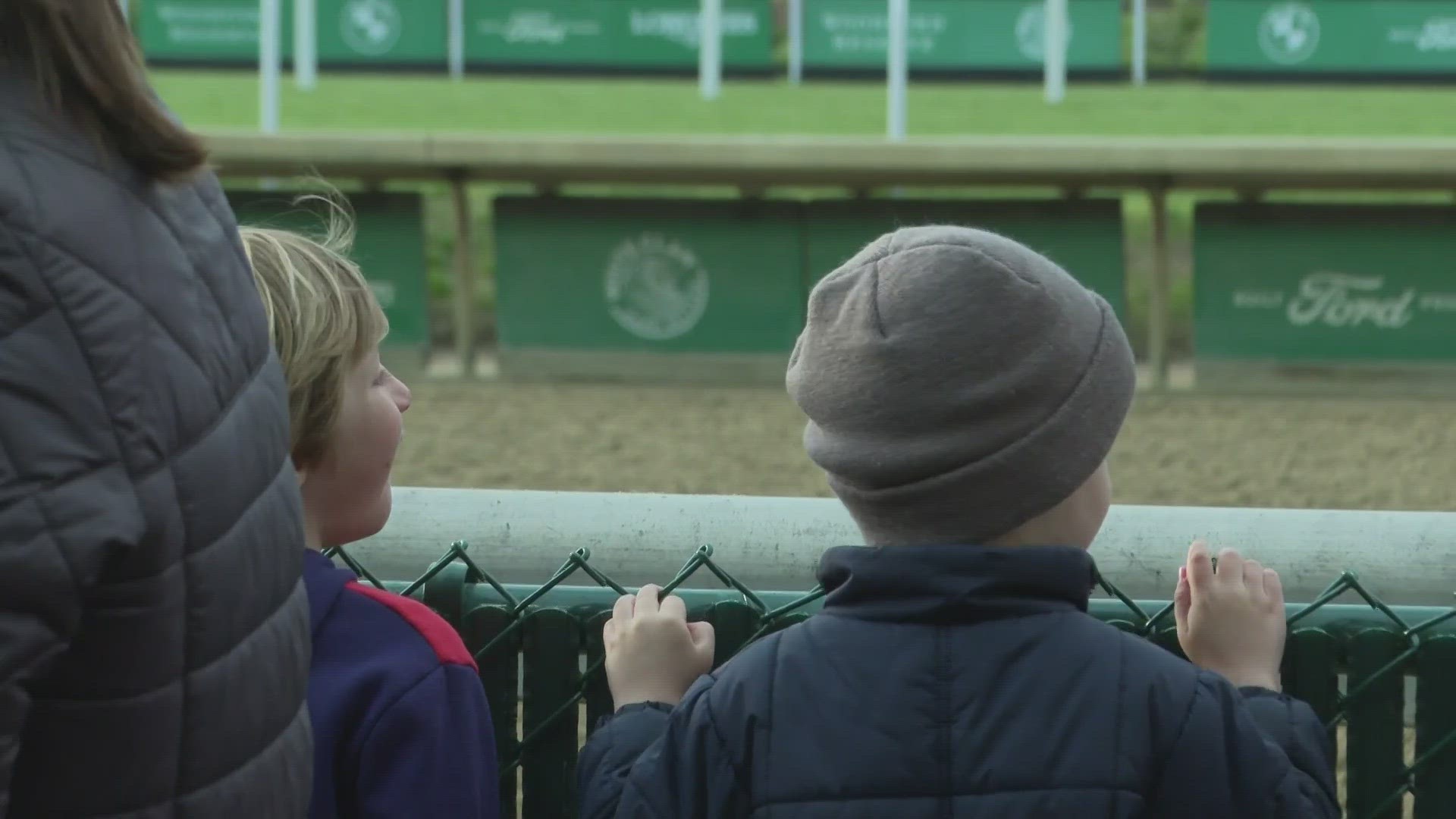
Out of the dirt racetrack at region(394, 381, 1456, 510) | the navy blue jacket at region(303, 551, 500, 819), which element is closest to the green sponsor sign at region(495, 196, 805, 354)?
the dirt racetrack at region(394, 381, 1456, 510)

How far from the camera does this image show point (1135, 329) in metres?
8.17

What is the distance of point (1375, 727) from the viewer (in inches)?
62.2

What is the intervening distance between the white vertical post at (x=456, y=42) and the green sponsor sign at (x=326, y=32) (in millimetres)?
48

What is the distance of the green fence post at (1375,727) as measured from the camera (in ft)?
5.12

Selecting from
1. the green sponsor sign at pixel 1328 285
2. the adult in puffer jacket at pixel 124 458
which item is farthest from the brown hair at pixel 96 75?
the green sponsor sign at pixel 1328 285

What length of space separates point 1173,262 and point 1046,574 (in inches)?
364

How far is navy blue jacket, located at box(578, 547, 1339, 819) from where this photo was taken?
1240 millimetres

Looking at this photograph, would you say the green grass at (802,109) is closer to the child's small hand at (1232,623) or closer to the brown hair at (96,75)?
the child's small hand at (1232,623)

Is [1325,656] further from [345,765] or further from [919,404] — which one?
[345,765]

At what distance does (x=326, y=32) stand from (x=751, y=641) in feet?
29.1

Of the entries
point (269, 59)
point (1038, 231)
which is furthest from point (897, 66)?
point (269, 59)

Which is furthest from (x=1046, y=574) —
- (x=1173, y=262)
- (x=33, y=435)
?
(x=1173, y=262)

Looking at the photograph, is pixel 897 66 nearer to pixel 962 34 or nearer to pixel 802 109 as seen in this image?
pixel 962 34

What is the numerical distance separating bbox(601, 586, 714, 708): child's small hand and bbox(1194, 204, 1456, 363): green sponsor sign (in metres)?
6.30
